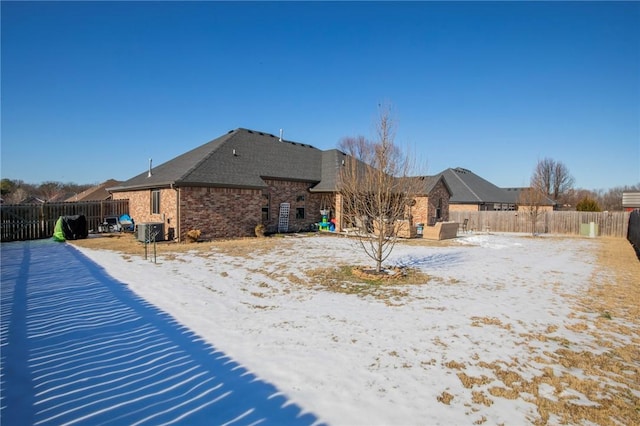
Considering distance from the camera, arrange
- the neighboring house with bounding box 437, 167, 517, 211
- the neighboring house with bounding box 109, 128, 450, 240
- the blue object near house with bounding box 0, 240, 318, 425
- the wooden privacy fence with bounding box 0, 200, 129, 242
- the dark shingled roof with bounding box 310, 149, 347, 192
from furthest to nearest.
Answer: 1. the neighboring house with bounding box 437, 167, 517, 211
2. the dark shingled roof with bounding box 310, 149, 347, 192
3. the neighboring house with bounding box 109, 128, 450, 240
4. the wooden privacy fence with bounding box 0, 200, 129, 242
5. the blue object near house with bounding box 0, 240, 318, 425

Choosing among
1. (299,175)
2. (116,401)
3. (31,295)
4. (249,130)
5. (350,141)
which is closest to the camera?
(116,401)

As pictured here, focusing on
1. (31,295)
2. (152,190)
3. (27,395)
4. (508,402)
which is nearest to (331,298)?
(508,402)

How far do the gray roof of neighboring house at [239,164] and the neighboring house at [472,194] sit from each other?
48.1 ft

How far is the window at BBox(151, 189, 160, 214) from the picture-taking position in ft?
57.3

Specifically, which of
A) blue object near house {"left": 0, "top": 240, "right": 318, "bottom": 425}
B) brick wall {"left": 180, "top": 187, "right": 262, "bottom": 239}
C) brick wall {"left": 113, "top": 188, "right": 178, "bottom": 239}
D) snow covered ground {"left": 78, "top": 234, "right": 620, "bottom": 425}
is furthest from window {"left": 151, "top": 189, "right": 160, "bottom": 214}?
blue object near house {"left": 0, "top": 240, "right": 318, "bottom": 425}

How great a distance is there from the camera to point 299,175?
21.7 metres

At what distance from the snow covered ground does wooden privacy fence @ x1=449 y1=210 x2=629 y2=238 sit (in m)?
18.0

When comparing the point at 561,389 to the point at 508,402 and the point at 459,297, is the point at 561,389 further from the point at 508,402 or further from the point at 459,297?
the point at 459,297

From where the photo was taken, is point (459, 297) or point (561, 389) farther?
point (459, 297)

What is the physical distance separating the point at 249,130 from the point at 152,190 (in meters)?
8.13

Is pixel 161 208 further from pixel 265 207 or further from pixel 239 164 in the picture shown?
pixel 265 207

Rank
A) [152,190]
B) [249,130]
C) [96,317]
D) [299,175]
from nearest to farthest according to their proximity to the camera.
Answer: [96,317] → [152,190] → [299,175] → [249,130]

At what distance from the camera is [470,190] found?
109ft

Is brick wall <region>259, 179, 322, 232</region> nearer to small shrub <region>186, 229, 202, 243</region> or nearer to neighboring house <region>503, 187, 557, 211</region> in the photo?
small shrub <region>186, 229, 202, 243</region>
